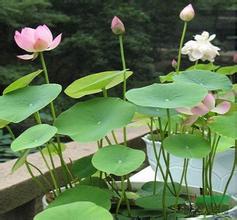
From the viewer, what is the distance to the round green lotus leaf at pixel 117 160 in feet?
1.53

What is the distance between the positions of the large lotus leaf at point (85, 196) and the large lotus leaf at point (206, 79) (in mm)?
148

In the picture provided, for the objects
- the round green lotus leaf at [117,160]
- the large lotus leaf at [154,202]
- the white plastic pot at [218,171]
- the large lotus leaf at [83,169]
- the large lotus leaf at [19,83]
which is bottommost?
the white plastic pot at [218,171]

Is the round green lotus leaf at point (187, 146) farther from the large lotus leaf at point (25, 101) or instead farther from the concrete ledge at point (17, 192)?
the concrete ledge at point (17, 192)

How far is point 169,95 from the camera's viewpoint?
515mm

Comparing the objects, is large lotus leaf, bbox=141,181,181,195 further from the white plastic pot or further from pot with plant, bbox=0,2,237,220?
the white plastic pot

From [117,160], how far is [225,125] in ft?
0.39

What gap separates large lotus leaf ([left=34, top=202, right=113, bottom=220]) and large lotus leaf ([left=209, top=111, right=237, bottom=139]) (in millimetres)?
155

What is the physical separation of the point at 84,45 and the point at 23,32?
4851mm

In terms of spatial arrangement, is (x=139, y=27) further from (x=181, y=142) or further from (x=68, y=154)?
(x=181, y=142)

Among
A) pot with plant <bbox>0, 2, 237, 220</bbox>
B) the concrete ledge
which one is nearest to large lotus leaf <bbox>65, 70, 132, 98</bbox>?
pot with plant <bbox>0, 2, 237, 220</bbox>

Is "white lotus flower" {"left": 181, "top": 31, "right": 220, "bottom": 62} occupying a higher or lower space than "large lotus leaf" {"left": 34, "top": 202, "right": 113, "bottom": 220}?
higher

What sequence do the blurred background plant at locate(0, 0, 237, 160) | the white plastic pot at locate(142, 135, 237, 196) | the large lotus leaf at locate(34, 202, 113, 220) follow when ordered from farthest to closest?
the blurred background plant at locate(0, 0, 237, 160) → the white plastic pot at locate(142, 135, 237, 196) → the large lotus leaf at locate(34, 202, 113, 220)

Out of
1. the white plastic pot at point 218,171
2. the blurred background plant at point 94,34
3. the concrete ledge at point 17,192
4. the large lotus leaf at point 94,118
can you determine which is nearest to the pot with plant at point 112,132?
the large lotus leaf at point 94,118

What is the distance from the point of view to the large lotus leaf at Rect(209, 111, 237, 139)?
52 cm
